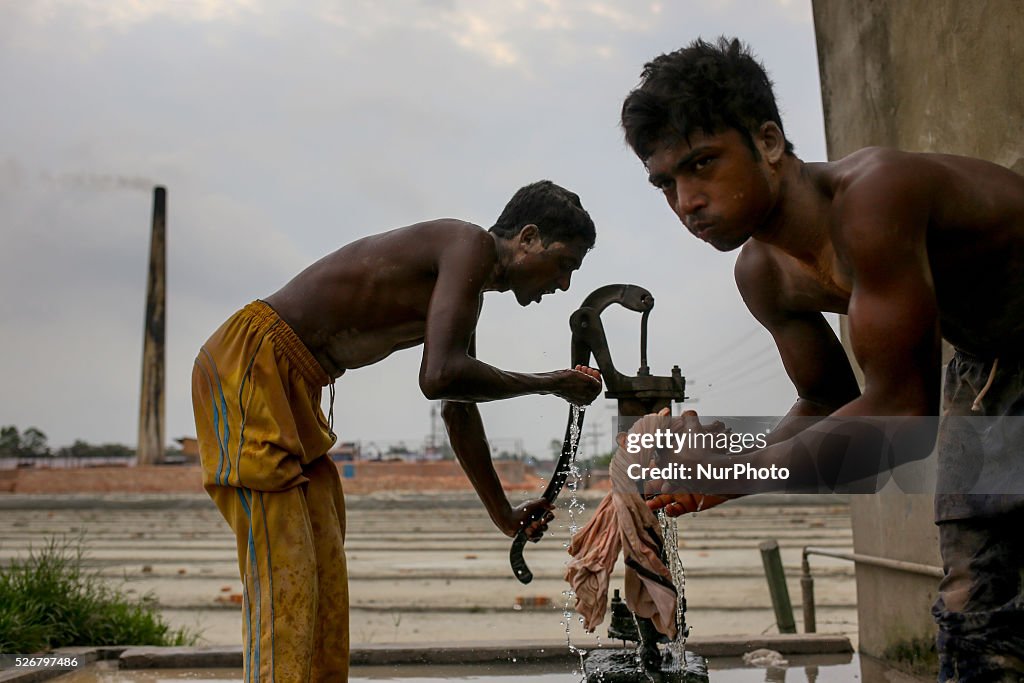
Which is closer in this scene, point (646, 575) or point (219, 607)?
point (646, 575)

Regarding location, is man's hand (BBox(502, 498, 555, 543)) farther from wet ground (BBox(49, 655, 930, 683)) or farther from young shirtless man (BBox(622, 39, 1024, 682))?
wet ground (BBox(49, 655, 930, 683))

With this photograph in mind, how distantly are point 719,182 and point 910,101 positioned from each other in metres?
2.60

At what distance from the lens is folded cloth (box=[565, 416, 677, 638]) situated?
2369 mm

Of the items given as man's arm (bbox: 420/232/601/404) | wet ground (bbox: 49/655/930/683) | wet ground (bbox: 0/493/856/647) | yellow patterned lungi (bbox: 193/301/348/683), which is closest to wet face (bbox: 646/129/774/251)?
man's arm (bbox: 420/232/601/404)

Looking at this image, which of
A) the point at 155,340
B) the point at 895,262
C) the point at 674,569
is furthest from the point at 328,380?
the point at 155,340

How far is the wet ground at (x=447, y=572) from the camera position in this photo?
7.11 meters

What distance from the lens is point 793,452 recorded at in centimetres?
163

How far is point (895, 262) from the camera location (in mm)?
1563

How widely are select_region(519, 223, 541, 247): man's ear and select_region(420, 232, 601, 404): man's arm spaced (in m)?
0.18

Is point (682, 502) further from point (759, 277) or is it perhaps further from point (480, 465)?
point (480, 465)

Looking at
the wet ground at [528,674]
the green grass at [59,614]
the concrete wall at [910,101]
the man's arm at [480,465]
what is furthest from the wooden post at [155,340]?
the man's arm at [480,465]

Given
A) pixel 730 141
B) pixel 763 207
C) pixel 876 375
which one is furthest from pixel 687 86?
pixel 876 375

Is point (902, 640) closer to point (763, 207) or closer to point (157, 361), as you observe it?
point (763, 207)

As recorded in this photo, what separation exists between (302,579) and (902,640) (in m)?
2.94
